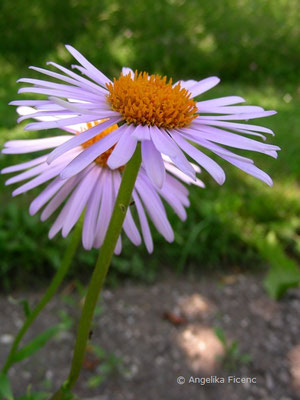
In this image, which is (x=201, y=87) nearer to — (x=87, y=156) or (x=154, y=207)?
(x=154, y=207)

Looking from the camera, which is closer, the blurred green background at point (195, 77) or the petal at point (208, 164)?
the petal at point (208, 164)

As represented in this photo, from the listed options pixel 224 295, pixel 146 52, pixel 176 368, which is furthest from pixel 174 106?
pixel 146 52

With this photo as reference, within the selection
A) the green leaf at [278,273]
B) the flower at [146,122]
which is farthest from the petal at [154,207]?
the green leaf at [278,273]

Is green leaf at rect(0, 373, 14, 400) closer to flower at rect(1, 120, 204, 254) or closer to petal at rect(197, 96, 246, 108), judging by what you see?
flower at rect(1, 120, 204, 254)

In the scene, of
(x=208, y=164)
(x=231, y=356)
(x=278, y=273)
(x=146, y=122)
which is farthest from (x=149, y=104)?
(x=278, y=273)

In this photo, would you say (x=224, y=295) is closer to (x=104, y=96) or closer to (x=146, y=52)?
(x=104, y=96)

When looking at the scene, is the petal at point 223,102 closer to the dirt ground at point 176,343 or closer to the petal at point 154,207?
the petal at point 154,207
